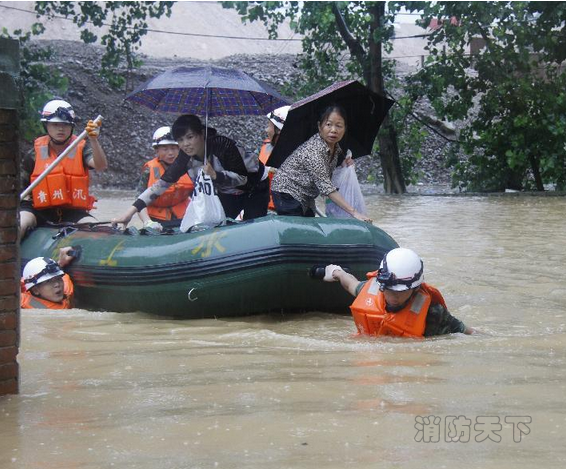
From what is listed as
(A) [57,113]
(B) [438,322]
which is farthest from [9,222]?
(A) [57,113]

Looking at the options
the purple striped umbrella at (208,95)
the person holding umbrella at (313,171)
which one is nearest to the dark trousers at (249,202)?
the person holding umbrella at (313,171)

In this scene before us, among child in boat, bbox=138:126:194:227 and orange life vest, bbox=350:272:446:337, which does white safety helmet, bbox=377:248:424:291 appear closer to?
orange life vest, bbox=350:272:446:337

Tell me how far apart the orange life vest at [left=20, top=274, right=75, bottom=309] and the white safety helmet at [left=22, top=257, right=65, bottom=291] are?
72 millimetres

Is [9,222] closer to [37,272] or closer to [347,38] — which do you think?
[37,272]

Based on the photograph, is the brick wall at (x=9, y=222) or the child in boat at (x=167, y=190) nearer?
the brick wall at (x=9, y=222)

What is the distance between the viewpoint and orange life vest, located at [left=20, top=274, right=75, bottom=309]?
7.16 metres

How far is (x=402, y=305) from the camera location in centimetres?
585

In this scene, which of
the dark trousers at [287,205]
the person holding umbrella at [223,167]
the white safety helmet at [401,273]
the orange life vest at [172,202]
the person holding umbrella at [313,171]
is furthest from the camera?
the orange life vest at [172,202]

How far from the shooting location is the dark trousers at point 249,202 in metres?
7.73

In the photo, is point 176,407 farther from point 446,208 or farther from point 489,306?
point 446,208

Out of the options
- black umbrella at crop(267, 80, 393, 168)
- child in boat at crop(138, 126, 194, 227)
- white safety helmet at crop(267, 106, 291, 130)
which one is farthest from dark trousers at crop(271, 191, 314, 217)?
child in boat at crop(138, 126, 194, 227)

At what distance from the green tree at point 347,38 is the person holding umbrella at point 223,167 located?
10.0 meters

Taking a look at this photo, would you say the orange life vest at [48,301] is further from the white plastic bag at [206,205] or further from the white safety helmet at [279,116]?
the white safety helmet at [279,116]

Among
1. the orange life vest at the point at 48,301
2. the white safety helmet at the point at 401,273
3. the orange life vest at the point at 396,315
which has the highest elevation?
the white safety helmet at the point at 401,273
